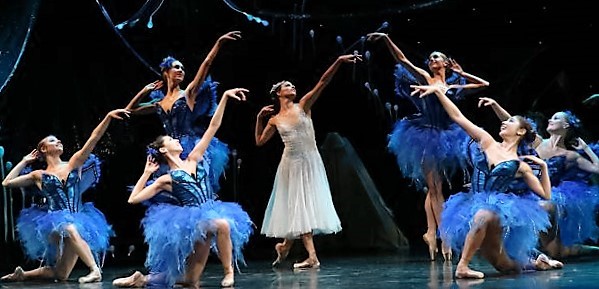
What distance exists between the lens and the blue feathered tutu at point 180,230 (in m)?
4.01

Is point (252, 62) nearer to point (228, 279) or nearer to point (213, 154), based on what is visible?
point (213, 154)

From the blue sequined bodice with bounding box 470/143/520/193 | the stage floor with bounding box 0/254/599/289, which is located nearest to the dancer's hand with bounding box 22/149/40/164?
the stage floor with bounding box 0/254/599/289

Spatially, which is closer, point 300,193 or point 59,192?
point 59,192

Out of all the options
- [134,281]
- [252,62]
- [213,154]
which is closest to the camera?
[134,281]

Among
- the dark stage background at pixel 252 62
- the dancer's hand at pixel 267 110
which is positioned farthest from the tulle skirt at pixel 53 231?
the dark stage background at pixel 252 62

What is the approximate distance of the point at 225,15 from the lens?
21.3ft

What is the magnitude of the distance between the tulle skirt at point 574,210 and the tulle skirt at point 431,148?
585 millimetres

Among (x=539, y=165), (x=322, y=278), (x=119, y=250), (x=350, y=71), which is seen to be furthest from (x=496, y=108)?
(x=119, y=250)

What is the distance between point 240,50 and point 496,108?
8.12 feet

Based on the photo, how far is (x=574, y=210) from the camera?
16.7 ft

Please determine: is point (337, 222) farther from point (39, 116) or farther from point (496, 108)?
point (39, 116)

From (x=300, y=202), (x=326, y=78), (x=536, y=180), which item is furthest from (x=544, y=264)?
(x=326, y=78)

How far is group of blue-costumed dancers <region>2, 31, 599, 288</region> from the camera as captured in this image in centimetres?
411

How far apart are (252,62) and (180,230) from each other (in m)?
2.82
